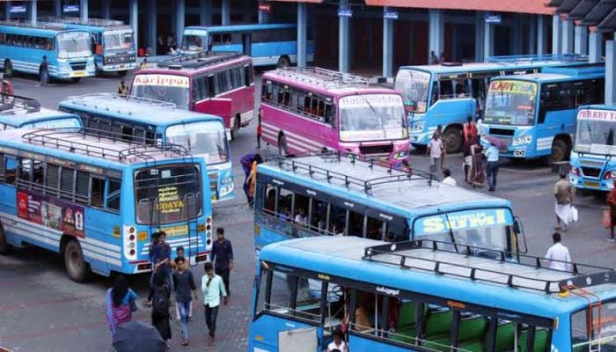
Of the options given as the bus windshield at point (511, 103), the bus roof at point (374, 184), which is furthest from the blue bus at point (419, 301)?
the bus windshield at point (511, 103)

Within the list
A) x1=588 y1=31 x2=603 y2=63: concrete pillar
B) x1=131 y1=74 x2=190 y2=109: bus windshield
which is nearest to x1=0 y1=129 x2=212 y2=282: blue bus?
x1=131 y1=74 x2=190 y2=109: bus windshield

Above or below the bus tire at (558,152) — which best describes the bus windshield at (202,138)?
above

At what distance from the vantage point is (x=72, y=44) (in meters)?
53.8

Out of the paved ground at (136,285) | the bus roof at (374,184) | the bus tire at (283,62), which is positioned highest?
the bus tire at (283,62)

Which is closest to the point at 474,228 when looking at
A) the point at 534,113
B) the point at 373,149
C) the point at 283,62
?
the point at 373,149

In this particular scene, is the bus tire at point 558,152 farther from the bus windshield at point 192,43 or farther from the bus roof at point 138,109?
the bus windshield at point 192,43

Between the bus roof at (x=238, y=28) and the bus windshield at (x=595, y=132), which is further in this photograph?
the bus roof at (x=238, y=28)

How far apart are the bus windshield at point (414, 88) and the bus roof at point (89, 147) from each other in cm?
1320

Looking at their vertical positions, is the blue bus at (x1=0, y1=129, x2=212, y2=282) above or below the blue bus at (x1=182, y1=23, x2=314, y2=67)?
below

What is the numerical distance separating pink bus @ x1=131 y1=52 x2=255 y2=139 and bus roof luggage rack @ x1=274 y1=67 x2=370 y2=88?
2.45 m

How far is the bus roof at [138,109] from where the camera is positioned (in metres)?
29.4

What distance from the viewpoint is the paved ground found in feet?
67.0

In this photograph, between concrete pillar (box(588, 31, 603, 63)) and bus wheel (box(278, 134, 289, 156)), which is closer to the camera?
bus wheel (box(278, 134, 289, 156))

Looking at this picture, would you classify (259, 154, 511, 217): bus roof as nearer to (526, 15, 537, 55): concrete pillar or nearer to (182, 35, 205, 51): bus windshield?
(526, 15, 537, 55): concrete pillar
